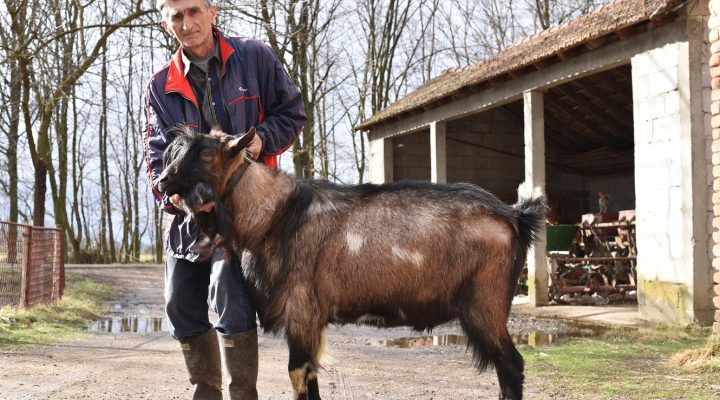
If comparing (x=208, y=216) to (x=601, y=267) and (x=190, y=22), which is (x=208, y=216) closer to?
(x=190, y=22)

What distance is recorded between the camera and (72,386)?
6.14 metres

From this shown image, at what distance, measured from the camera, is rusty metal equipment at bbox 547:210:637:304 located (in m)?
13.5

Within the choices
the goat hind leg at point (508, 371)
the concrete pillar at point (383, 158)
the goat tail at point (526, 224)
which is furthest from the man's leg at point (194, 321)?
the concrete pillar at point (383, 158)

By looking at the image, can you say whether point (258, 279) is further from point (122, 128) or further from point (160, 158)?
point (122, 128)

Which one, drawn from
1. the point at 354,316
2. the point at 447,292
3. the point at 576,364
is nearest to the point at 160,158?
the point at 354,316

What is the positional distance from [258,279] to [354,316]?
18.5 inches

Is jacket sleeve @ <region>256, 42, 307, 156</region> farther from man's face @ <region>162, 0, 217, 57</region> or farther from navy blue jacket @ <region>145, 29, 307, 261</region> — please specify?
man's face @ <region>162, 0, 217, 57</region>

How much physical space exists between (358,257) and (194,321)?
95 cm

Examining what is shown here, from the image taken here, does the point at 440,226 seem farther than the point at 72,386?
No

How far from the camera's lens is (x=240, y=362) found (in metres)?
3.89

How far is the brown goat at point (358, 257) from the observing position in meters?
3.64

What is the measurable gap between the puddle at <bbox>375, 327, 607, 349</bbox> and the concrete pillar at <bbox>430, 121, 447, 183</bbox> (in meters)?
6.58

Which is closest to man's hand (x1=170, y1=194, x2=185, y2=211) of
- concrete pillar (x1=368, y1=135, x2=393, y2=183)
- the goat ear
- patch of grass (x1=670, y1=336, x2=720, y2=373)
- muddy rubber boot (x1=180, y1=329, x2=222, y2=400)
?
the goat ear

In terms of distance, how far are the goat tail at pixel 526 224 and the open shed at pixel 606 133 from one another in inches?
254
